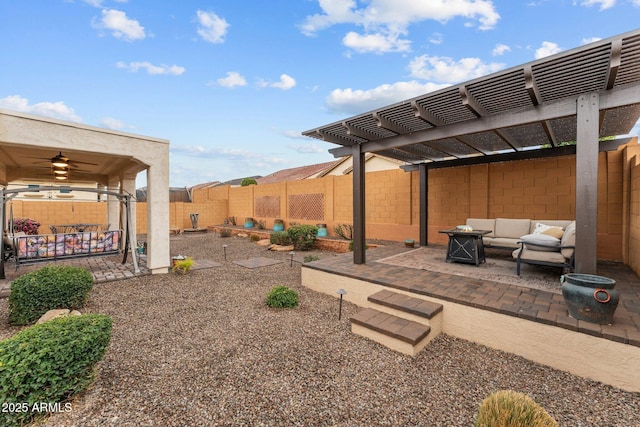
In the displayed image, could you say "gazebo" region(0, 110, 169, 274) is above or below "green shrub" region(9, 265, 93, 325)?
above

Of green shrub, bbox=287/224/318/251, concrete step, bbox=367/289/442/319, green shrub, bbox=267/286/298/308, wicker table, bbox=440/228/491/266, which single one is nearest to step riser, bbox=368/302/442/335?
concrete step, bbox=367/289/442/319

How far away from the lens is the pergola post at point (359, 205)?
482cm

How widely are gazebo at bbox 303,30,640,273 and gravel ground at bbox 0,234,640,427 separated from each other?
1558 mm

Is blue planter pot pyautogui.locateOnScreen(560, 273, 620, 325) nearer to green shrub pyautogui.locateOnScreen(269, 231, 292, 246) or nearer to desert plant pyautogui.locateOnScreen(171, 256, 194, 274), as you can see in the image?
→ desert plant pyautogui.locateOnScreen(171, 256, 194, 274)

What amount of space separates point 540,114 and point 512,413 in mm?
3253

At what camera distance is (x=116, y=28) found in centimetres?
584

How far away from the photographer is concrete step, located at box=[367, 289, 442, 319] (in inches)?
117

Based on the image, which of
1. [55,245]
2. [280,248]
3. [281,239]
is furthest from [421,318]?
[281,239]

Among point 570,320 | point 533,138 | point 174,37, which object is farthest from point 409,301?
point 174,37

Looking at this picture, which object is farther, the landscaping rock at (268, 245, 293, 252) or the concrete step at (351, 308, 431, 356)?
the landscaping rock at (268, 245, 293, 252)

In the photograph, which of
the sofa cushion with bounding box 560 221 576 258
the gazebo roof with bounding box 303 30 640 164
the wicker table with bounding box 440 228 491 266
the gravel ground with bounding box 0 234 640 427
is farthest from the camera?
the wicker table with bounding box 440 228 491 266

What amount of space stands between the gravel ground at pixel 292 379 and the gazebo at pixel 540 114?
5.11 feet

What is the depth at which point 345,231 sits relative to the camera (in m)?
9.22

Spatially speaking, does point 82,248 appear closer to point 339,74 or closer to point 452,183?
point 339,74
